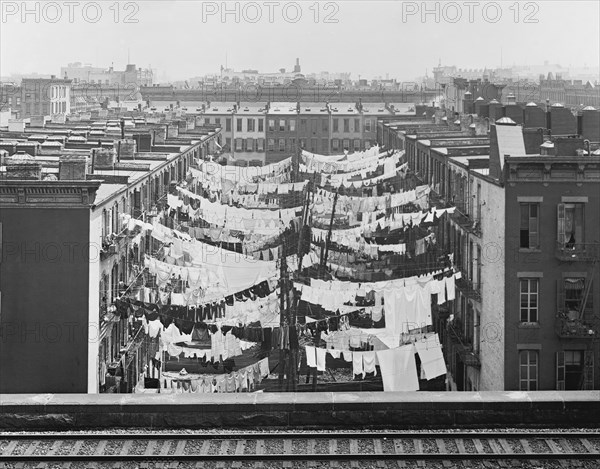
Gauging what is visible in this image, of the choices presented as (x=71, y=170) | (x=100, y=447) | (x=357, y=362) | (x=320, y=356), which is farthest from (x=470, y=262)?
(x=100, y=447)

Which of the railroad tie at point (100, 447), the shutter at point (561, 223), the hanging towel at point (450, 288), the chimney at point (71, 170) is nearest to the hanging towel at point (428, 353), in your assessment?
the hanging towel at point (450, 288)

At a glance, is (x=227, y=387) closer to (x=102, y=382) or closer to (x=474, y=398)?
(x=102, y=382)

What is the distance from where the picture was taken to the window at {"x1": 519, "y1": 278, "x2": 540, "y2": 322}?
101 feet

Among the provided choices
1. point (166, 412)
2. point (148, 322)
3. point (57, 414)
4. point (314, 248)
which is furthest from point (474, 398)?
point (314, 248)

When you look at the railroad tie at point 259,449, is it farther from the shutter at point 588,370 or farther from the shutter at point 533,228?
the shutter at point 588,370

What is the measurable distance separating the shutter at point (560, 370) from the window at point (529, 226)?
3290 millimetres

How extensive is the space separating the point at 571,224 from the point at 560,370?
424cm

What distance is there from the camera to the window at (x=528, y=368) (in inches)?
1211

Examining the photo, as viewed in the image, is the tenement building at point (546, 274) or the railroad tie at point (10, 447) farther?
the tenement building at point (546, 274)

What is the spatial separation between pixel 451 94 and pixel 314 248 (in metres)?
75.8

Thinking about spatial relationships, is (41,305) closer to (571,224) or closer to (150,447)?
(150,447)

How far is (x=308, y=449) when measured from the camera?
19141mm

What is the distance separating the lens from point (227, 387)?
30.8 m

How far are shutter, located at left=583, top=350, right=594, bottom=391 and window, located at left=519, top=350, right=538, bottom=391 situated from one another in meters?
1.40
